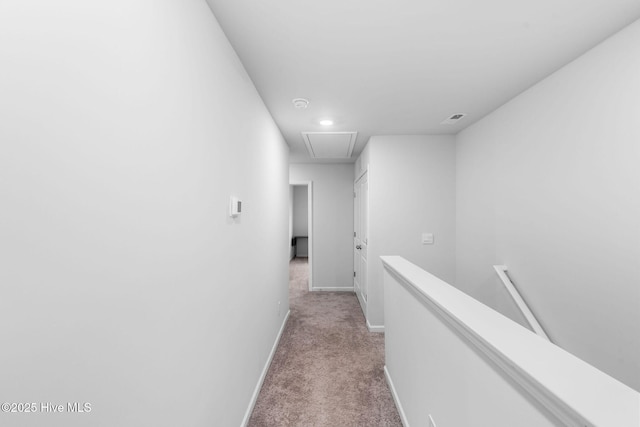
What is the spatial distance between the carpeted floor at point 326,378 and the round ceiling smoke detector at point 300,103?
7.57 ft

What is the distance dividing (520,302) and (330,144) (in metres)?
2.61

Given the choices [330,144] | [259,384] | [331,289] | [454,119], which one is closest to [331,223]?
[331,289]

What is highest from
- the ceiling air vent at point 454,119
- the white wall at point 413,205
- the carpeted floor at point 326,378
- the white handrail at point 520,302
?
the ceiling air vent at point 454,119

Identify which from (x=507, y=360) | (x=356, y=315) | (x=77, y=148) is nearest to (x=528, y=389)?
(x=507, y=360)

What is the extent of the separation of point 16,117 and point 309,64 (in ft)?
5.15

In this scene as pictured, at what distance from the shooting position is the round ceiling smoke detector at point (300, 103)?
2285 millimetres

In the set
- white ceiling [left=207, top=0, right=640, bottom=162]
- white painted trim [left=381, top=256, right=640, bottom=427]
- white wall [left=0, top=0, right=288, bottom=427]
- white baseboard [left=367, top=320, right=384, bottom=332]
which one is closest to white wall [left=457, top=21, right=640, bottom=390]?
white ceiling [left=207, top=0, right=640, bottom=162]

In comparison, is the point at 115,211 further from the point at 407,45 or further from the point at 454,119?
the point at 454,119

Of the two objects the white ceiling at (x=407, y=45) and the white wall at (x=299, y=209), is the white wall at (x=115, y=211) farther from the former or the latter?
the white wall at (x=299, y=209)

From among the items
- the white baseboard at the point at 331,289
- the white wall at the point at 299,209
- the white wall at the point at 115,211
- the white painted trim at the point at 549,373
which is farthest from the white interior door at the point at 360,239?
the white wall at the point at 299,209

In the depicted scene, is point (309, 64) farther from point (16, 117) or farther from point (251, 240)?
point (16, 117)

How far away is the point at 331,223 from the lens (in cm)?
491

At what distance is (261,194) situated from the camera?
2.25 m

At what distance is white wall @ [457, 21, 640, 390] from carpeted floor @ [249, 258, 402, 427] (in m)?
A: 1.35
